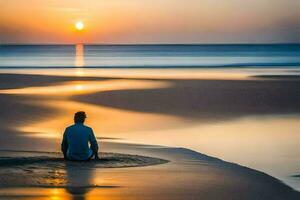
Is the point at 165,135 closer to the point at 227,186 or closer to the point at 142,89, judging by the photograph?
the point at 227,186

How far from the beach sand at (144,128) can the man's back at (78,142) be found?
0.30 meters

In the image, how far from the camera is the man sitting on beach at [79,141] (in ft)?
46.1

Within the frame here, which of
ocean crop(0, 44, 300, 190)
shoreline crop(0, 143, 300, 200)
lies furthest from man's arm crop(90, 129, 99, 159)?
ocean crop(0, 44, 300, 190)

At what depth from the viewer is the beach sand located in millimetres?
11812

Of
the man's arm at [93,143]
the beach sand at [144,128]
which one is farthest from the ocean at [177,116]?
the man's arm at [93,143]

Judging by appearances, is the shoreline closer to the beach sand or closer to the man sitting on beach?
the beach sand

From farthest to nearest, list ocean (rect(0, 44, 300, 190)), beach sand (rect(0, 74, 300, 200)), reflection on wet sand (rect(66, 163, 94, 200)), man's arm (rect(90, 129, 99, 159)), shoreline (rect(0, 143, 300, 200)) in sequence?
1. ocean (rect(0, 44, 300, 190))
2. man's arm (rect(90, 129, 99, 159))
3. beach sand (rect(0, 74, 300, 200))
4. shoreline (rect(0, 143, 300, 200))
5. reflection on wet sand (rect(66, 163, 94, 200))

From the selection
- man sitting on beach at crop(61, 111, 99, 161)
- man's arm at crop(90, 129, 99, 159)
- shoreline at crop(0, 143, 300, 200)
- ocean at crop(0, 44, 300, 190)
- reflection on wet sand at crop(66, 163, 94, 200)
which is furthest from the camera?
ocean at crop(0, 44, 300, 190)

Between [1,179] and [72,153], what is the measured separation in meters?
2.26

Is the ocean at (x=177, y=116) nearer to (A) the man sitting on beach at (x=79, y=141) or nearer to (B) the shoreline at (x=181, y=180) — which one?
(B) the shoreline at (x=181, y=180)

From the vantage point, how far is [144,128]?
2281cm

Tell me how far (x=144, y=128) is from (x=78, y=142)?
8.65 metres

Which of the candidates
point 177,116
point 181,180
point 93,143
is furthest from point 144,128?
point 181,180

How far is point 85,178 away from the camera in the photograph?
41.3ft
